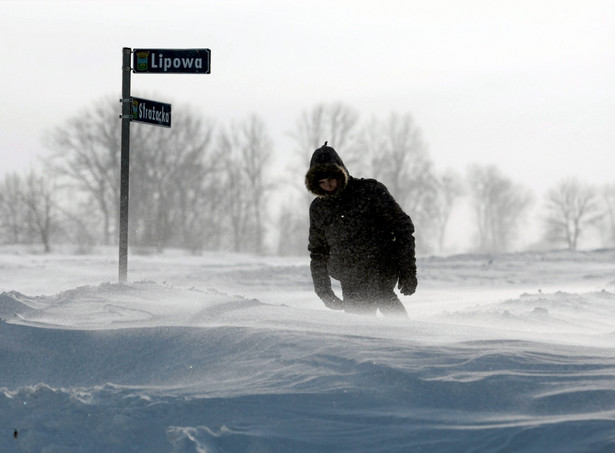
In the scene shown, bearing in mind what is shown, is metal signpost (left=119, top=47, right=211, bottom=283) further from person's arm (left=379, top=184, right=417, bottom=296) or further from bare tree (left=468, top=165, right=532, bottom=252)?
bare tree (left=468, top=165, right=532, bottom=252)

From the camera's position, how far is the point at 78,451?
2.35 meters

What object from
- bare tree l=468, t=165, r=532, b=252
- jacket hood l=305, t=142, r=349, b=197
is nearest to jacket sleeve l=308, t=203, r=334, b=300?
jacket hood l=305, t=142, r=349, b=197

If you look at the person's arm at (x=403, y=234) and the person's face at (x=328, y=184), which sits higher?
the person's face at (x=328, y=184)

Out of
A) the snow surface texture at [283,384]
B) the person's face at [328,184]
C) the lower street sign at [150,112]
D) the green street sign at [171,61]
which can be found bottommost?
the snow surface texture at [283,384]

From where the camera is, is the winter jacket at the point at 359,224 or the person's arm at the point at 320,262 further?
the person's arm at the point at 320,262

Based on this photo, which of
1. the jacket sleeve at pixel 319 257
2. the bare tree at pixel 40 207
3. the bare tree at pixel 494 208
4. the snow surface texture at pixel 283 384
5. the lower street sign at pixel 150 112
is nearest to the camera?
the snow surface texture at pixel 283 384

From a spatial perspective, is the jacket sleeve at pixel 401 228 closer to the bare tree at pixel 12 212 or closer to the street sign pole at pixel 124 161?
the street sign pole at pixel 124 161

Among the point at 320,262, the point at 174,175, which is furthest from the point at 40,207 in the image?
the point at 320,262

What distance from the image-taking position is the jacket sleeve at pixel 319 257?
472cm

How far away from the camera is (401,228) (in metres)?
4.39

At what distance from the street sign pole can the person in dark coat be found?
2400 millimetres

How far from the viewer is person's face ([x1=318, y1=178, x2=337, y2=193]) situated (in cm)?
445

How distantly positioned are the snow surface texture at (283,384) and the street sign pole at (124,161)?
2011mm

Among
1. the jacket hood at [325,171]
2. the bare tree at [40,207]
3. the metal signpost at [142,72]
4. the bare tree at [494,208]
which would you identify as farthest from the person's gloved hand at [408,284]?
the bare tree at [494,208]
